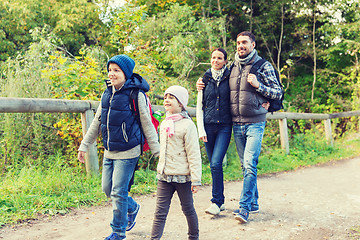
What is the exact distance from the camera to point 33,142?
5367mm

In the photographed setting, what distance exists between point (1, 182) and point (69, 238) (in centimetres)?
171

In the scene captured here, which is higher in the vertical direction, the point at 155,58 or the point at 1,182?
the point at 155,58

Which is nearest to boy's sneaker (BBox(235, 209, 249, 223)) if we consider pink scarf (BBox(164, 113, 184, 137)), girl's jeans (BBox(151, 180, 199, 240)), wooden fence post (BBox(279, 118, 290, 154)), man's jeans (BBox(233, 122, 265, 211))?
man's jeans (BBox(233, 122, 265, 211))

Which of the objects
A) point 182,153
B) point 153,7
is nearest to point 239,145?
point 182,153

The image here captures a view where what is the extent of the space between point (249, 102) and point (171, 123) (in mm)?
1314

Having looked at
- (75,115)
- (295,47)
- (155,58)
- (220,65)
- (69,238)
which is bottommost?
(69,238)

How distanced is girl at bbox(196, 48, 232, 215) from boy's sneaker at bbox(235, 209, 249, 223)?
1.12ft

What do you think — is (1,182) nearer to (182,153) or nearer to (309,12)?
(182,153)

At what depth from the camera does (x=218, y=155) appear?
4094mm

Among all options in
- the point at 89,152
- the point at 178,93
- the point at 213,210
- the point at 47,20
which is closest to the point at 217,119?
the point at 213,210

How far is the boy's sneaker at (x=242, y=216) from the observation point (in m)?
3.74

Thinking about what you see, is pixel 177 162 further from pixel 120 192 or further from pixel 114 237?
pixel 114 237

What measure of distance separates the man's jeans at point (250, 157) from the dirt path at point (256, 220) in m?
0.25

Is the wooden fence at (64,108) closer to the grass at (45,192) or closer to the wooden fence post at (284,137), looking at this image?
the grass at (45,192)
